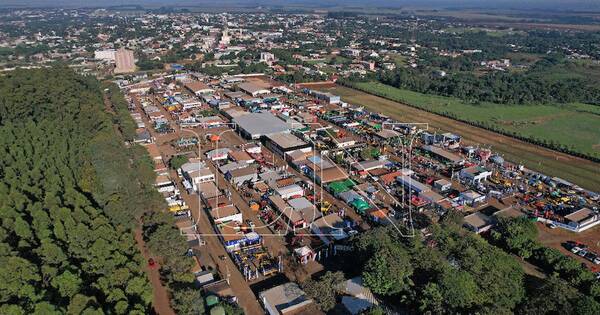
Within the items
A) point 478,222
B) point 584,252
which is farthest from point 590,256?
point 478,222

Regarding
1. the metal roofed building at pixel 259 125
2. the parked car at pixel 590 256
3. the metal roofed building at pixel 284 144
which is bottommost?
the parked car at pixel 590 256

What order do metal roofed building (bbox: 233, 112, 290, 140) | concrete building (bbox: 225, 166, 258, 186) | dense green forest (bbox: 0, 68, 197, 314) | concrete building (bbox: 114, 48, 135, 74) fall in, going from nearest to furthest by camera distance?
1. dense green forest (bbox: 0, 68, 197, 314)
2. concrete building (bbox: 225, 166, 258, 186)
3. metal roofed building (bbox: 233, 112, 290, 140)
4. concrete building (bbox: 114, 48, 135, 74)

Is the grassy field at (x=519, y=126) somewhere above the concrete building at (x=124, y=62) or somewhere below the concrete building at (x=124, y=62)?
below

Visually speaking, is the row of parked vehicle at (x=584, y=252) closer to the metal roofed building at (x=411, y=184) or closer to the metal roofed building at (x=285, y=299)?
the metal roofed building at (x=411, y=184)

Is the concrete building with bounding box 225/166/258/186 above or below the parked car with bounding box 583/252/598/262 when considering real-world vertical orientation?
above

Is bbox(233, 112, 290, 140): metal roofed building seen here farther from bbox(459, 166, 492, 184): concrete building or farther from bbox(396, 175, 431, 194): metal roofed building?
bbox(459, 166, 492, 184): concrete building

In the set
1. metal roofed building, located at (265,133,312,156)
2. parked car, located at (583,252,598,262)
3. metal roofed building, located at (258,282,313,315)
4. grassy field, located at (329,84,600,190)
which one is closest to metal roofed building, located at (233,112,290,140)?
metal roofed building, located at (265,133,312,156)

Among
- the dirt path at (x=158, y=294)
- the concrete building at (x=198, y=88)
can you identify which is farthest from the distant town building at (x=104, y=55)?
the dirt path at (x=158, y=294)

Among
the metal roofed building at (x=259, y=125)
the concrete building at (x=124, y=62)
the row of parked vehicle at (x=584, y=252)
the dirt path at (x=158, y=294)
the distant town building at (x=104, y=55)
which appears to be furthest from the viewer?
the distant town building at (x=104, y=55)
